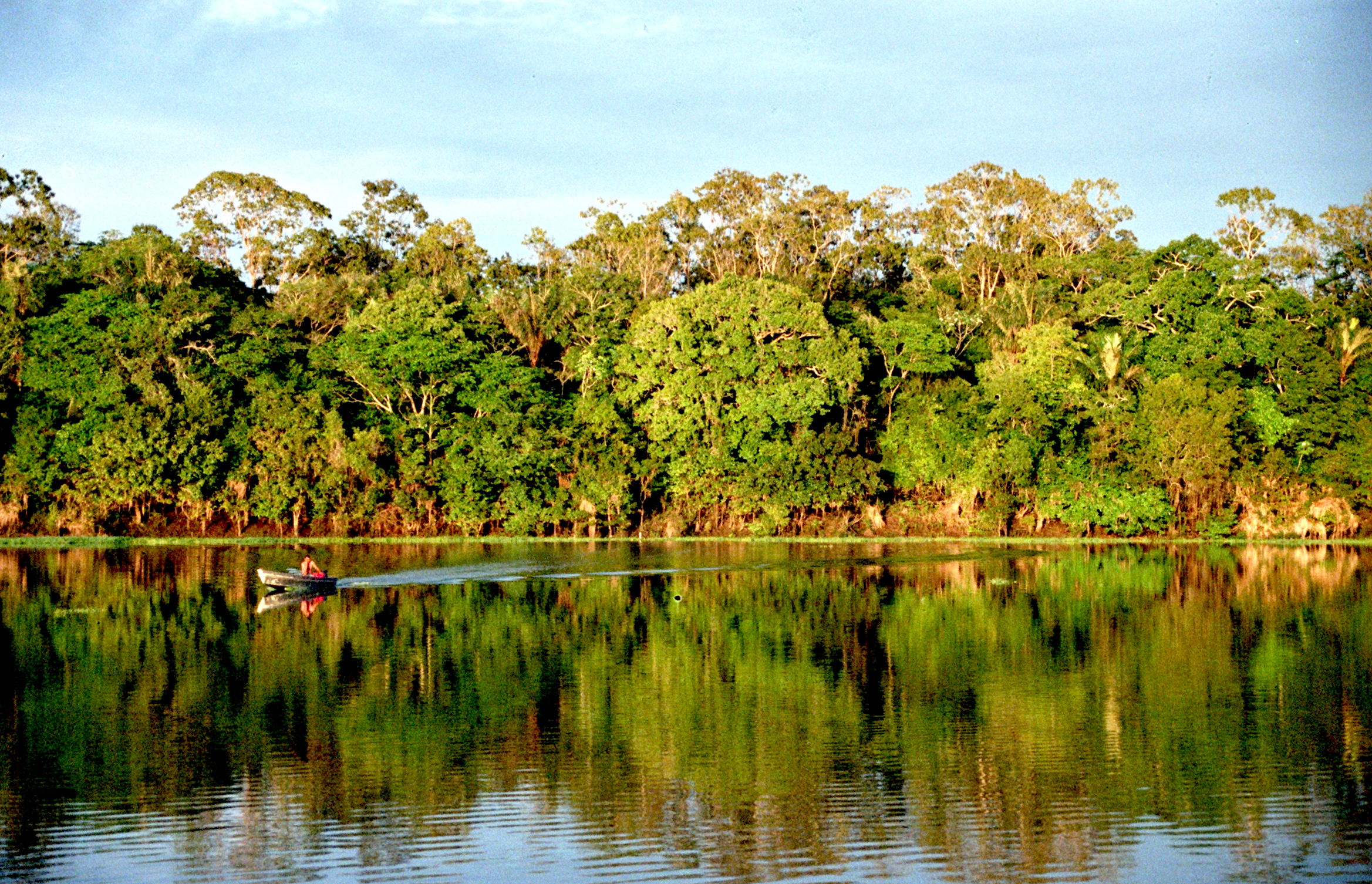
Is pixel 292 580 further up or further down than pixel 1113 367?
further down

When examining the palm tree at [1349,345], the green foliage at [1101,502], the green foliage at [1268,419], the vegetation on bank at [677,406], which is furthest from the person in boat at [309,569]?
the palm tree at [1349,345]

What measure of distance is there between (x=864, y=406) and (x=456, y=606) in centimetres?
2901

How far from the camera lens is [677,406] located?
177ft

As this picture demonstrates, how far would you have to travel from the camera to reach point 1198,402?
1998 inches

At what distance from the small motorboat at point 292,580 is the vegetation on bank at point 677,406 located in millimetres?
Answer: 20342

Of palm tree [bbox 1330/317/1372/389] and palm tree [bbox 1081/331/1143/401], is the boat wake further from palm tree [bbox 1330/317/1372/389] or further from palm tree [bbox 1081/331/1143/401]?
palm tree [bbox 1330/317/1372/389]

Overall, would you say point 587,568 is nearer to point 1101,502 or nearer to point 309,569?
point 309,569

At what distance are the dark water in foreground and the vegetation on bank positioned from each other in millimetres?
20582

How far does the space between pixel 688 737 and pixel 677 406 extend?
38.3 meters

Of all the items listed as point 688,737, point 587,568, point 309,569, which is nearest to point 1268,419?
point 587,568

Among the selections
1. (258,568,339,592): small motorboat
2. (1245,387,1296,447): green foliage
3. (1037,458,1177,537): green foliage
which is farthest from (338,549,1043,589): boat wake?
(1245,387,1296,447): green foliage

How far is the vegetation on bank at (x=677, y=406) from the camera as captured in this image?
51219mm

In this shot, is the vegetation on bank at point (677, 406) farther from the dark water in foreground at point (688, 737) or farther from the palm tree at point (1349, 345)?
the dark water in foreground at point (688, 737)

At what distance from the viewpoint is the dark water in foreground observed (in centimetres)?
1132
